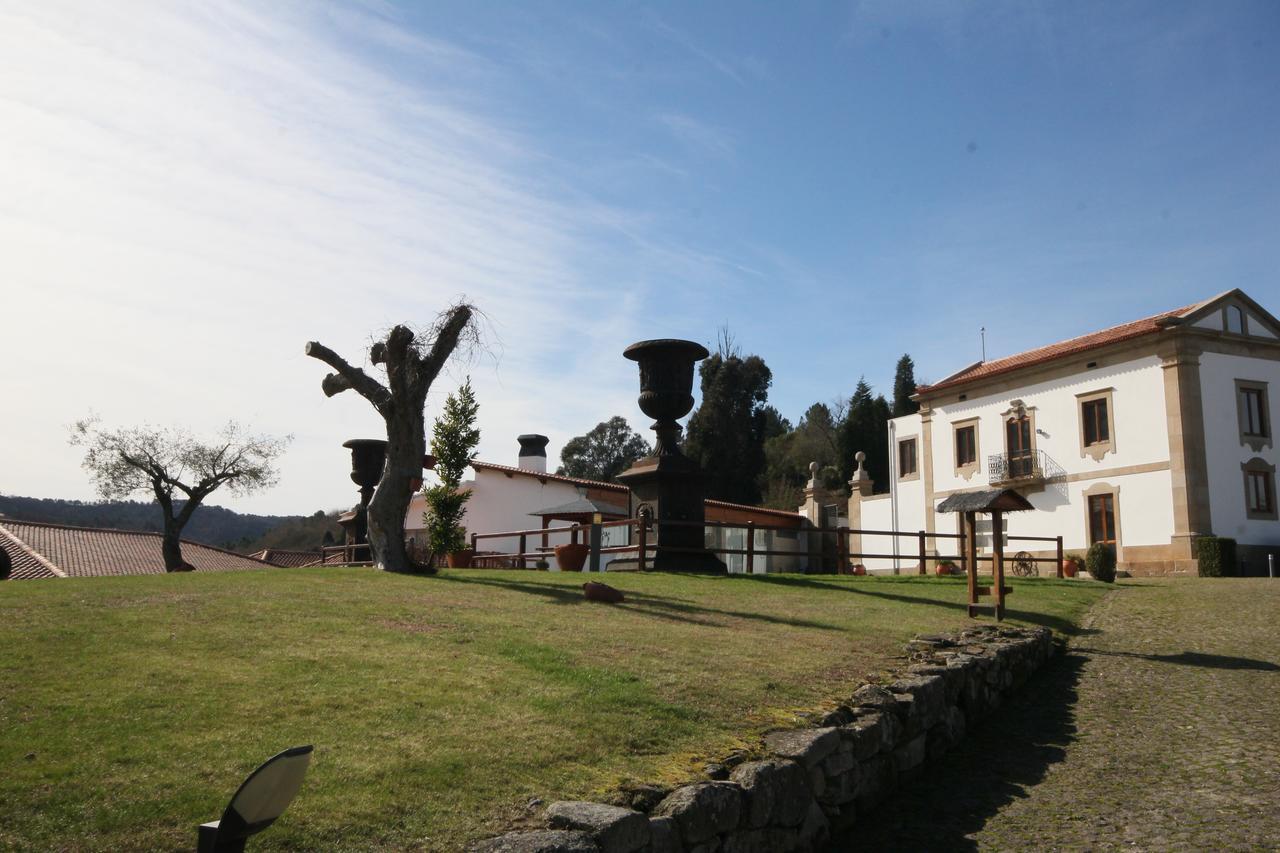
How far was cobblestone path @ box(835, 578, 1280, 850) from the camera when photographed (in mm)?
6691

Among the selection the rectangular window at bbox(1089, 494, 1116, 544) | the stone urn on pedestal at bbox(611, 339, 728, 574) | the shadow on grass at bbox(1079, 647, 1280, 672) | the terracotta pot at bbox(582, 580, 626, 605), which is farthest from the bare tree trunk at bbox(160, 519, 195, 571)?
the rectangular window at bbox(1089, 494, 1116, 544)

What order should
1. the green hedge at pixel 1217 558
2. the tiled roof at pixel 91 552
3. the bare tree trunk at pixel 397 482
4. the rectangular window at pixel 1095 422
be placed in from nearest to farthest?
the bare tree trunk at pixel 397 482, the green hedge at pixel 1217 558, the tiled roof at pixel 91 552, the rectangular window at pixel 1095 422

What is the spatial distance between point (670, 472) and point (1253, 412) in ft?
Result: 67.5

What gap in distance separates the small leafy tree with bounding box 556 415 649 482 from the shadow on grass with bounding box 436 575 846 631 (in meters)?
56.4

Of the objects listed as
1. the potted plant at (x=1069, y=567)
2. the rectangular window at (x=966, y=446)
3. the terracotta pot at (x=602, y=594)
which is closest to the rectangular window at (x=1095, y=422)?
the rectangular window at (x=966, y=446)

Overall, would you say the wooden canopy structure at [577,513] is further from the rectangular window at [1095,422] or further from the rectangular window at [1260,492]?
the rectangular window at [1260,492]

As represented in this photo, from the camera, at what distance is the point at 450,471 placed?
22969 millimetres

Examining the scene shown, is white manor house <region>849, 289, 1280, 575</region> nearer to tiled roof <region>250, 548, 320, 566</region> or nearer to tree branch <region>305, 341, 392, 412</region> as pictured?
tree branch <region>305, 341, 392, 412</region>

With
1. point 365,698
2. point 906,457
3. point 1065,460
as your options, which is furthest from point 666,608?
point 906,457

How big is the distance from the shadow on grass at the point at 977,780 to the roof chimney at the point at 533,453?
1144 inches

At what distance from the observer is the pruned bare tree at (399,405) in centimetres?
1798

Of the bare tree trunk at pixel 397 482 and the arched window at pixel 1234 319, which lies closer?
the bare tree trunk at pixel 397 482

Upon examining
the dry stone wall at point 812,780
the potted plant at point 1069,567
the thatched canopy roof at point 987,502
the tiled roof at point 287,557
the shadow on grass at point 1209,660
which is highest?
the thatched canopy roof at point 987,502

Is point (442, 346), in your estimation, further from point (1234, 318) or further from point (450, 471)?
point (1234, 318)
